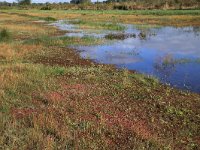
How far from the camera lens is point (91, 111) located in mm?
11758

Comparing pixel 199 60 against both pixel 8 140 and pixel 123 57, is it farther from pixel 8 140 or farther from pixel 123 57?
pixel 8 140

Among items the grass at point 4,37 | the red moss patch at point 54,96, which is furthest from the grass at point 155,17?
the red moss patch at point 54,96

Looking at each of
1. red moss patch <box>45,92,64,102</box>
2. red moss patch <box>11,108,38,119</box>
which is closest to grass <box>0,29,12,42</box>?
red moss patch <box>45,92,64,102</box>

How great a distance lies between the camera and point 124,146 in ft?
30.5

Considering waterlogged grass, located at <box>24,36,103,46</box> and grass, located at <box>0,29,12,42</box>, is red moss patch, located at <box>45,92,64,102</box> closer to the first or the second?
A: waterlogged grass, located at <box>24,36,103,46</box>

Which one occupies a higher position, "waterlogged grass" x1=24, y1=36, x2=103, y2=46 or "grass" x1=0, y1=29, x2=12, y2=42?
"grass" x1=0, y1=29, x2=12, y2=42

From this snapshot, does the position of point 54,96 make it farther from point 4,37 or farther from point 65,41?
point 4,37

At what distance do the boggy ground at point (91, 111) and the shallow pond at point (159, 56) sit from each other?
2.16m

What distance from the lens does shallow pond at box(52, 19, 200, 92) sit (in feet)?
61.0

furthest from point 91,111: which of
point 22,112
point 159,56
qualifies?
point 159,56

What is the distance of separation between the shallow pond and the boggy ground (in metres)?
2.16

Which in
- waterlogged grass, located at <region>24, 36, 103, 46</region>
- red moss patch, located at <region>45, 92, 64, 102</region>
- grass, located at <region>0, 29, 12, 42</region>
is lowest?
red moss patch, located at <region>45, 92, 64, 102</region>

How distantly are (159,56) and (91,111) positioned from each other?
45.7 ft

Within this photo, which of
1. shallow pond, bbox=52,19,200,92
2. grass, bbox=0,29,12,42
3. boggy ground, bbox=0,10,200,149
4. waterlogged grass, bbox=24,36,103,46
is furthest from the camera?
grass, bbox=0,29,12,42
